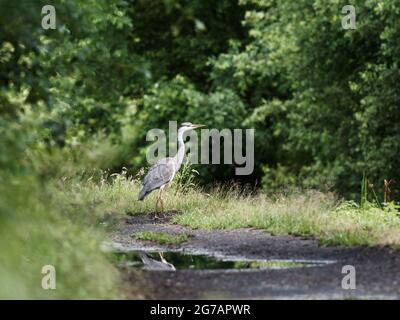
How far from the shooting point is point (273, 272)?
31.7ft

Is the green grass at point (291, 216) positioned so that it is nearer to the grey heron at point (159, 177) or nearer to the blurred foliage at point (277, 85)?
the grey heron at point (159, 177)

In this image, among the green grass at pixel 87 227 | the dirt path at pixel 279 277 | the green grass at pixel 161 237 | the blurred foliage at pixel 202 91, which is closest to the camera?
the green grass at pixel 87 227

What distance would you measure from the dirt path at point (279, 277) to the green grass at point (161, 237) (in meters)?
0.21

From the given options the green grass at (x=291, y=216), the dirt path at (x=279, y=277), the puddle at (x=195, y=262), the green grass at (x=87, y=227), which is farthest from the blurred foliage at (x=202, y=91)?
the green grass at (x=291, y=216)

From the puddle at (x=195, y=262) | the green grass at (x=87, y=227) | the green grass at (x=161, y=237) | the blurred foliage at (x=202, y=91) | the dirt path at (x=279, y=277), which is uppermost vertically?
the blurred foliage at (x=202, y=91)

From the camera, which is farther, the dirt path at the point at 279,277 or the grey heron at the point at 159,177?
the grey heron at the point at 159,177

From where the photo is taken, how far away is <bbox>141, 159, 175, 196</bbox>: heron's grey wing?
14981 mm

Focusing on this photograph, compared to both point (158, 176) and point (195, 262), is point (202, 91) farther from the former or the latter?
point (195, 262)

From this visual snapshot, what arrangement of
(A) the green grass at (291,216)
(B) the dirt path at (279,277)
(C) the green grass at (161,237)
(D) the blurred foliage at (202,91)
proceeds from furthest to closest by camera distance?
(C) the green grass at (161,237) → (A) the green grass at (291,216) → (B) the dirt path at (279,277) → (D) the blurred foliage at (202,91)

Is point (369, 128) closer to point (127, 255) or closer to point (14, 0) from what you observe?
point (127, 255)

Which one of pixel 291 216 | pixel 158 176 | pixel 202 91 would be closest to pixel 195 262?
pixel 291 216

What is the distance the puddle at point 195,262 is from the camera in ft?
33.1

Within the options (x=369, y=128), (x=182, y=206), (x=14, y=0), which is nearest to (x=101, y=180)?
(x=182, y=206)

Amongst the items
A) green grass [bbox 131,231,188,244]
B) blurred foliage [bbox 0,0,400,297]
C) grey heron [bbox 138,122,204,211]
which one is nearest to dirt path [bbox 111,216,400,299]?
green grass [bbox 131,231,188,244]
